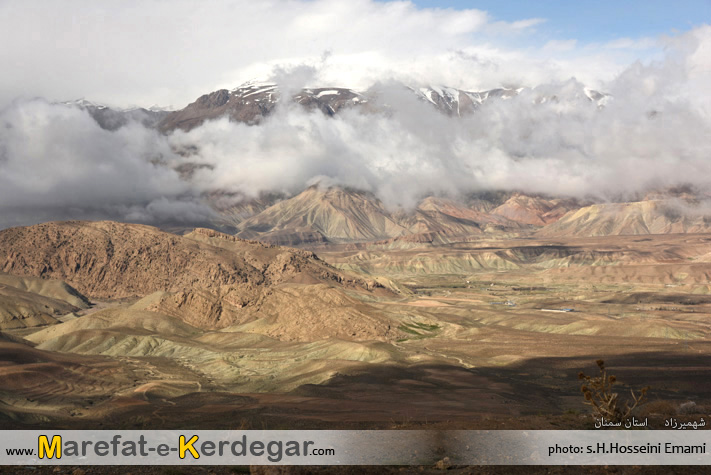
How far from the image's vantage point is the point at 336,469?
70.6ft

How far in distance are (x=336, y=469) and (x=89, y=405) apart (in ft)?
169

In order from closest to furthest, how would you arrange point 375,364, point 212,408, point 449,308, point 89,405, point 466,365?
1. point 212,408
2. point 89,405
3. point 375,364
4. point 466,365
5. point 449,308

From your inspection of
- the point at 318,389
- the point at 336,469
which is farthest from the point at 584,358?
the point at 336,469

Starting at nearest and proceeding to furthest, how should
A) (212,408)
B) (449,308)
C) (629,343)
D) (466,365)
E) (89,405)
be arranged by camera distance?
(212,408) < (89,405) < (466,365) < (629,343) < (449,308)

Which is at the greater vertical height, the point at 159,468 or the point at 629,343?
the point at 159,468

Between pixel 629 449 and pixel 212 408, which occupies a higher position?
pixel 629 449

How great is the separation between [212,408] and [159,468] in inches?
1217

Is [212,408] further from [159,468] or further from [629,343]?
[629,343]

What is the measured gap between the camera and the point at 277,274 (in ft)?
635

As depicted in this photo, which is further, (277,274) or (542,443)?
(277,274)

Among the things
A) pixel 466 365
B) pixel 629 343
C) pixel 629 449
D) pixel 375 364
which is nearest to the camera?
pixel 629 449

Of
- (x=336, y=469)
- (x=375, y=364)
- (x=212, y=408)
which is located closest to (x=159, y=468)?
(x=336, y=469)

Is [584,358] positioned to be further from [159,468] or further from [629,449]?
[159,468]

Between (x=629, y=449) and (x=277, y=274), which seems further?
(x=277, y=274)
